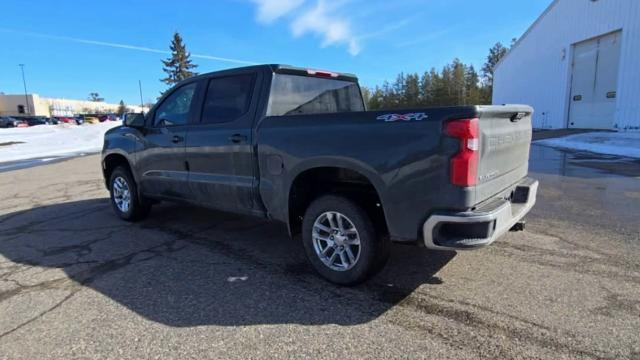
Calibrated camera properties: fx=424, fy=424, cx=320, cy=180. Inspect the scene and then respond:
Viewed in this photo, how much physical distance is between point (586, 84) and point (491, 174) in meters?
22.3

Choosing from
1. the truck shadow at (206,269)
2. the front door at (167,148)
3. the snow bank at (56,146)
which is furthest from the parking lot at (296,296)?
the snow bank at (56,146)

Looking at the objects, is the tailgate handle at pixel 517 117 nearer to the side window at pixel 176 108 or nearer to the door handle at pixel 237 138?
the door handle at pixel 237 138

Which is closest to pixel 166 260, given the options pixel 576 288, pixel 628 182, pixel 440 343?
pixel 440 343

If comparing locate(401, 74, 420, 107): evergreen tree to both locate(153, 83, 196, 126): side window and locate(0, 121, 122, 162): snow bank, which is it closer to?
locate(0, 121, 122, 162): snow bank

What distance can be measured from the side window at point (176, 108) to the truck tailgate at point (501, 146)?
3.42 m

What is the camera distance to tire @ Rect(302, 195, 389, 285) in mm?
3496

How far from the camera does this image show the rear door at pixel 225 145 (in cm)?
431

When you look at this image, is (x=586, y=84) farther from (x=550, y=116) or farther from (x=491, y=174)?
(x=491, y=174)

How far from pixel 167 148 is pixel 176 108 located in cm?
51

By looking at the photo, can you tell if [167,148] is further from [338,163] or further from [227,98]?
[338,163]

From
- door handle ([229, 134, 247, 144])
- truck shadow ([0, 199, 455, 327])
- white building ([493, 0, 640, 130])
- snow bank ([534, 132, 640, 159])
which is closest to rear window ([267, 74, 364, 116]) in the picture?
door handle ([229, 134, 247, 144])

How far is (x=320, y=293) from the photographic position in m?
3.59

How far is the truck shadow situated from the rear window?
1563 millimetres

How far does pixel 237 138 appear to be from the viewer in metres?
4.32
